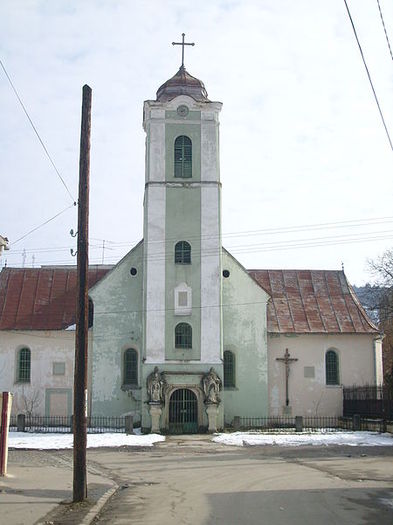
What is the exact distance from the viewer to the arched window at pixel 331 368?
40562 mm

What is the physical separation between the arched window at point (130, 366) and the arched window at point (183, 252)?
5.64 metres

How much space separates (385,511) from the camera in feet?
44.6

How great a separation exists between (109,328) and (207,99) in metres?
13.5

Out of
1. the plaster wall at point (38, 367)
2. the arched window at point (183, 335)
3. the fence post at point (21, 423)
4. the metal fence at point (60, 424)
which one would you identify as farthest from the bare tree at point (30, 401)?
the arched window at point (183, 335)

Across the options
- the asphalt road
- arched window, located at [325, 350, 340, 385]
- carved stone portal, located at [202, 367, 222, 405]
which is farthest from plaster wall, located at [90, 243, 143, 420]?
arched window, located at [325, 350, 340, 385]

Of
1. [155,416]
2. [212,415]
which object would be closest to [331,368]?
[212,415]

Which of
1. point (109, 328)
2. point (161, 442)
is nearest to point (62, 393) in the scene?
point (109, 328)

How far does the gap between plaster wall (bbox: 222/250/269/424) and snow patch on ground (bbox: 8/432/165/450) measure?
5.76 metres

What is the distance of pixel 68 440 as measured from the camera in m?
31.1

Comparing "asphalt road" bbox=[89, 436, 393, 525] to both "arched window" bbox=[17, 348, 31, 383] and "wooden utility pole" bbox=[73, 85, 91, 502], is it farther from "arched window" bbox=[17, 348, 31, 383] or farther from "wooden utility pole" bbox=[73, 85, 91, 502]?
"arched window" bbox=[17, 348, 31, 383]

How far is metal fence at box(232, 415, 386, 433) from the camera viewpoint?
35.9 m

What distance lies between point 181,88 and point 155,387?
53.3ft

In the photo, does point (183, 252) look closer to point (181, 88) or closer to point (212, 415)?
point (212, 415)

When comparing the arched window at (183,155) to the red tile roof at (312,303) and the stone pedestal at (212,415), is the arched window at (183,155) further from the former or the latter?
the stone pedestal at (212,415)
